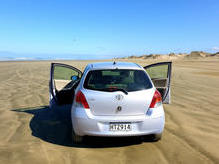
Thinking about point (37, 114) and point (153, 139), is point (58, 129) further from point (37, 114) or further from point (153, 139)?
point (153, 139)

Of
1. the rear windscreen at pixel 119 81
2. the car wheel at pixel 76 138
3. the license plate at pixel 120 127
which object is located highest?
the rear windscreen at pixel 119 81

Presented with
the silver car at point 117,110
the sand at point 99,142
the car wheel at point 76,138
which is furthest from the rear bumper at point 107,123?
the sand at point 99,142

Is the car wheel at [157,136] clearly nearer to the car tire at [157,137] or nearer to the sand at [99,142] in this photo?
the car tire at [157,137]

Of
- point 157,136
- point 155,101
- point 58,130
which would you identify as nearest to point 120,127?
point 155,101

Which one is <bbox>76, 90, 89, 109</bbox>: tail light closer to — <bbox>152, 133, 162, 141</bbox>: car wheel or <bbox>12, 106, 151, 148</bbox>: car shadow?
<bbox>12, 106, 151, 148</bbox>: car shadow

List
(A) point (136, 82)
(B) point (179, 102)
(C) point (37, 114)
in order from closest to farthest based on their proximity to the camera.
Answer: (A) point (136, 82), (C) point (37, 114), (B) point (179, 102)

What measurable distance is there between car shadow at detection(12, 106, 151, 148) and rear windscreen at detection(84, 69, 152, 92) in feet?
4.09

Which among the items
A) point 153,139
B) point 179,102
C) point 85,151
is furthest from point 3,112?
point 179,102

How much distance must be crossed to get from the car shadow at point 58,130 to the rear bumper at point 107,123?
61cm

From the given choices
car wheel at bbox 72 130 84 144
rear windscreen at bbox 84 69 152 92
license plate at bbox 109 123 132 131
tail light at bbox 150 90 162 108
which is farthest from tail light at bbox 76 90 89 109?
tail light at bbox 150 90 162 108

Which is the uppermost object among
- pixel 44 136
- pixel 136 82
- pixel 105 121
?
pixel 136 82

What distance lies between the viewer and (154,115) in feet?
13.3

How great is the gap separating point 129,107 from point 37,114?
12.9 feet

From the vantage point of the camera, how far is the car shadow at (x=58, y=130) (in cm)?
456
